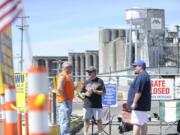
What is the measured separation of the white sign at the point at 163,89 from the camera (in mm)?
14773

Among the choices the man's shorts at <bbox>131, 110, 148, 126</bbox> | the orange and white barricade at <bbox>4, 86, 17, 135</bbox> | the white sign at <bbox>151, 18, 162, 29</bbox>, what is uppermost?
the white sign at <bbox>151, 18, 162, 29</bbox>

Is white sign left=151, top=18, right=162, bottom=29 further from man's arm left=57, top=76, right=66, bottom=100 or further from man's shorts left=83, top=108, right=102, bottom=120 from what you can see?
man's arm left=57, top=76, right=66, bottom=100

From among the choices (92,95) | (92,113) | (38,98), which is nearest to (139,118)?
(92,95)

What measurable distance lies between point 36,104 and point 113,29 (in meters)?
142

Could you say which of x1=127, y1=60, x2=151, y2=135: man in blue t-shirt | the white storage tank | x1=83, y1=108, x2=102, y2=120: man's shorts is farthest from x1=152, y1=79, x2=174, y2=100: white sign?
the white storage tank

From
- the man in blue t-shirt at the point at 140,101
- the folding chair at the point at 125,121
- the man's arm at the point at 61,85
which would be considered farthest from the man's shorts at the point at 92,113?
the man in blue t-shirt at the point at 140,101

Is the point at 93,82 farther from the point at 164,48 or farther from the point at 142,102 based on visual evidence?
the point at 164,48

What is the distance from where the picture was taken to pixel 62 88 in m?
10.5

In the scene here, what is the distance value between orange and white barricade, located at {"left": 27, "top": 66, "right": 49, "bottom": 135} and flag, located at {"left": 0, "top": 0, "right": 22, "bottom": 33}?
50 centimetres

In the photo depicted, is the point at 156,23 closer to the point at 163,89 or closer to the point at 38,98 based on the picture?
the point at 163,89

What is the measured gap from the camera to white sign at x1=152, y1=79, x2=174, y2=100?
582 inches

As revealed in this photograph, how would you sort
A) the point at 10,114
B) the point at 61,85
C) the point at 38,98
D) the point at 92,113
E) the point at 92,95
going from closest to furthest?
the point at 38,98, the point at 10,114, the point at 61,85, the point at 92,95, the point at 92,113

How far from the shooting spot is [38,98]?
4230 millimetres

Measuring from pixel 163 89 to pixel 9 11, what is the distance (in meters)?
10.8
